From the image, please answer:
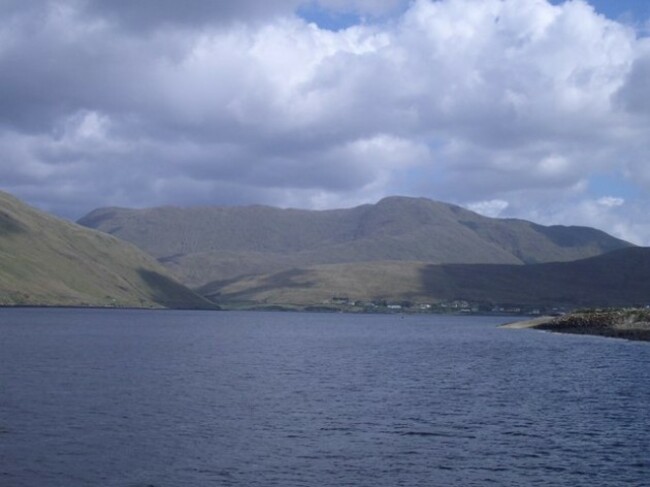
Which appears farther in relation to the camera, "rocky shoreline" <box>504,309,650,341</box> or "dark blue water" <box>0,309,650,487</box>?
"rocky shoreline" <box>504,309,650,341</box>

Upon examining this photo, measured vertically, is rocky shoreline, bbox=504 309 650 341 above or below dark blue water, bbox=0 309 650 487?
above

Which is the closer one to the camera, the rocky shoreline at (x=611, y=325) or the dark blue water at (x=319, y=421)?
the dark blue water at (x=319, y=421)

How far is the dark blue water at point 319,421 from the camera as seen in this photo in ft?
132

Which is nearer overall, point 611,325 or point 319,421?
point 319,421

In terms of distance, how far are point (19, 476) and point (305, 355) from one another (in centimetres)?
7718

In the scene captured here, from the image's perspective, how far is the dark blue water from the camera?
40188 millimetres

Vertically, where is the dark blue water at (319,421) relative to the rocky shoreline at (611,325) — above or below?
below

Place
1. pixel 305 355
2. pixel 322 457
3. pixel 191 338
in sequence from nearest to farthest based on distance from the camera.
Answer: pixel 322 457 → pixel 305 355 → pixel 191 338

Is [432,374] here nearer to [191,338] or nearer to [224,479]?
[224,479]

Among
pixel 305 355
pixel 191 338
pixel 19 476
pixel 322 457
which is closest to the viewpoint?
pixel 19 476

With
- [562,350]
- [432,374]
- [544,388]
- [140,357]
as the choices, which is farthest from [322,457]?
[562,350]

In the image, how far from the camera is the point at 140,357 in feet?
343

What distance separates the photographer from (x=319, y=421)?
5419cm

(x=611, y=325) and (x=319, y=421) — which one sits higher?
(x=611, y=325)
